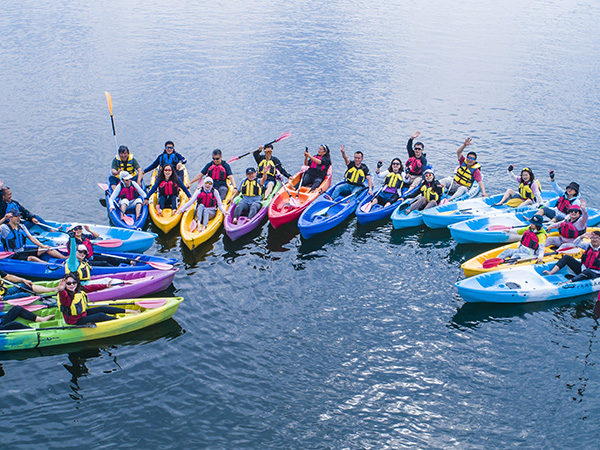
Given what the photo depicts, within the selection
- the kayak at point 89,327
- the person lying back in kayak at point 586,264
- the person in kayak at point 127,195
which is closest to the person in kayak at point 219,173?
the person in kayak at point 127,195

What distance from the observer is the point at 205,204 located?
1942 centimetres

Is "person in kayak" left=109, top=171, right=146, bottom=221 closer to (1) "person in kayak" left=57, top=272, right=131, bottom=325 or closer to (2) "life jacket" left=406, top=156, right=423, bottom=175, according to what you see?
(1) "person in kayak" left=57, top=272, right=131, bottom=325

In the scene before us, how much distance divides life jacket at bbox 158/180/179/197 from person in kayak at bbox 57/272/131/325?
604 centimetres

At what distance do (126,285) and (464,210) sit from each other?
11.6 metres

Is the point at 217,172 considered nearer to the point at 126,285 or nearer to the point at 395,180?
the point at 395,180

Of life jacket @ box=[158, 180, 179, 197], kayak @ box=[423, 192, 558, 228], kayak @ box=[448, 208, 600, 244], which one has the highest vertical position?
life jacket @ box=[158, 180, 179, 197]

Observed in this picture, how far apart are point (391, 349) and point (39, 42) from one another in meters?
37.8

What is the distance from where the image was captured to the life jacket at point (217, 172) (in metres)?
20.7

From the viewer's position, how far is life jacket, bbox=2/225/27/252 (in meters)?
16.4

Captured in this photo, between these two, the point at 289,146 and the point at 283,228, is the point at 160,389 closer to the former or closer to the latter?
the point at 283,228

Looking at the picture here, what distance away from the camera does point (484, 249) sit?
61.9ft

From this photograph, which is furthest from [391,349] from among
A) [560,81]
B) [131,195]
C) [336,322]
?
[560,81]

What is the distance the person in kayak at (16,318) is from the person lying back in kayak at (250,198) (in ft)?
24.3

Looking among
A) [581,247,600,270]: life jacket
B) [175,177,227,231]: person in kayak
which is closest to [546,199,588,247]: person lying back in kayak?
[581,247,600,270]: life jacket
